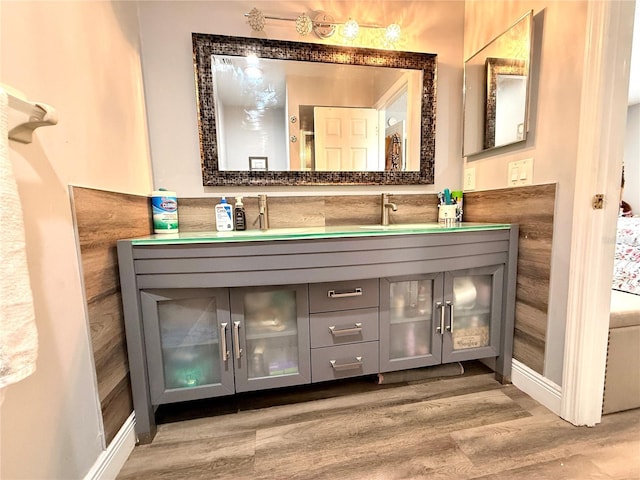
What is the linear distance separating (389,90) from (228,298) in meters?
1.40

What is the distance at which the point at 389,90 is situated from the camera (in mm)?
1570

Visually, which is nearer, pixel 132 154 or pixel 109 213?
pixel 109 213

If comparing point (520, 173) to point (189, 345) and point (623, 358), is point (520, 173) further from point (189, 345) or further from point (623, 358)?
point (189, 345)

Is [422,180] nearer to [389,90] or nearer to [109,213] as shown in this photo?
[389,90]

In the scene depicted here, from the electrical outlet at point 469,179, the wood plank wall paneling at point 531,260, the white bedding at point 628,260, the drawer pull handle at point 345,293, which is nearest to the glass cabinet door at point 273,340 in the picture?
the drawer pull handle at point 345,293

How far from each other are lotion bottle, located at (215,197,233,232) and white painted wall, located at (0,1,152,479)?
0.46 m

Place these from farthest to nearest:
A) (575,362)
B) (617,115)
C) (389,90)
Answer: (389,90) → (575,362) → (617,115)

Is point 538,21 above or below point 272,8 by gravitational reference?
below

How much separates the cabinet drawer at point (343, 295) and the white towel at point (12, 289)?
838 millimetres

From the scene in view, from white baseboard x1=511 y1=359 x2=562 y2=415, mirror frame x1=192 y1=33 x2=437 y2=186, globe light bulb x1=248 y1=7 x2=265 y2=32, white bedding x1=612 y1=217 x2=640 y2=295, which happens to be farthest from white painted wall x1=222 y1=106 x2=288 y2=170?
white bedding x1=612 y1=217 x2=640 y2=295

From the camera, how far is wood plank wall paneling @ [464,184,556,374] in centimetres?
121

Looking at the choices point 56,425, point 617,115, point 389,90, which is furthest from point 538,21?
point 56,425

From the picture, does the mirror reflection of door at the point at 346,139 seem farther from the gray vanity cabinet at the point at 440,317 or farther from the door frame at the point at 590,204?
the door frame at the point at 590,204

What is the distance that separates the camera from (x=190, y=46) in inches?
53.9
